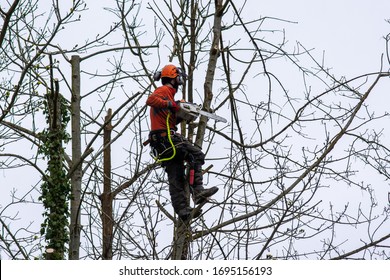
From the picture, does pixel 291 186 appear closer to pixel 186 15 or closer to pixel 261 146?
pixel 261 146

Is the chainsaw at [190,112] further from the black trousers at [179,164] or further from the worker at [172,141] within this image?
the black trousers at [179,164]

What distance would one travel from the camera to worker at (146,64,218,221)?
1073 centimetres

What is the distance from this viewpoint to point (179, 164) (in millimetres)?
11055

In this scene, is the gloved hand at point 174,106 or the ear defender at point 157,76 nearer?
the gloved hand at point 174,106

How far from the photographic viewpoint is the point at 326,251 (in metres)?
10.2

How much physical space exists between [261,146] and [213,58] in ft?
3.91

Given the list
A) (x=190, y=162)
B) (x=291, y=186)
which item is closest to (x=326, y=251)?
(x=291, y=186)

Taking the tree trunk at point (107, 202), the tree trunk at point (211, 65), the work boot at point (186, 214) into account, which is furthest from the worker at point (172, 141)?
the tree trunk at point (107, 202)

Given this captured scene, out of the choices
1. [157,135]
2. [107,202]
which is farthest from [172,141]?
[107,202]

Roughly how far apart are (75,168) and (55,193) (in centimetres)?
39

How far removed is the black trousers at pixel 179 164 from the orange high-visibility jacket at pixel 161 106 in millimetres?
165

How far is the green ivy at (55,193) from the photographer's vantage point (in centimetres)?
1091

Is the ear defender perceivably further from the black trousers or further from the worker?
the black trousers
